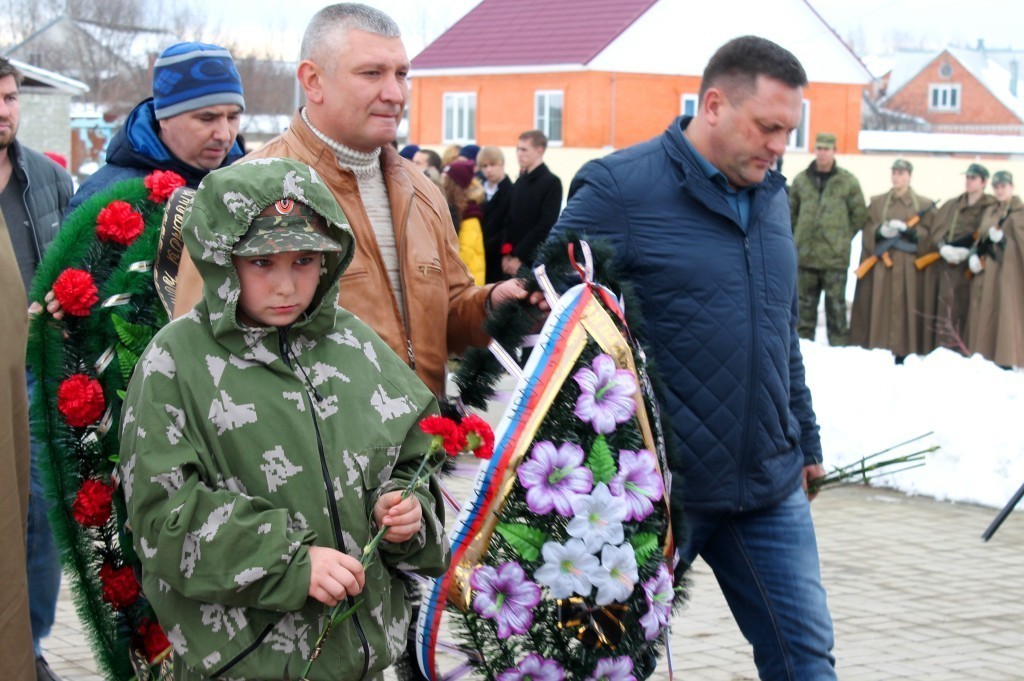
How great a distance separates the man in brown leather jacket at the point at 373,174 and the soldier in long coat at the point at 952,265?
38.2 feet

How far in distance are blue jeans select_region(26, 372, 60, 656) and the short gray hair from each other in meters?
1.92

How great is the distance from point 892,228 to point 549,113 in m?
25.2

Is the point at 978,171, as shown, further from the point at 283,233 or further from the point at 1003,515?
the point at 283,233

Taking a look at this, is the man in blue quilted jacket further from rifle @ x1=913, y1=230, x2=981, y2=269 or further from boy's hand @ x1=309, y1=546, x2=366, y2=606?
rifle @ x1=913, y1=230, x2=981, y2=269

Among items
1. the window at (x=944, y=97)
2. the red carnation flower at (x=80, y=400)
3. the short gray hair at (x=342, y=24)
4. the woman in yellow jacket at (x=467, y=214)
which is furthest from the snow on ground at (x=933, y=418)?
the window at (x=944, y=97)

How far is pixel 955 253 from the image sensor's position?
48.9ft

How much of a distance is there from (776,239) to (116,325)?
72.7 inches

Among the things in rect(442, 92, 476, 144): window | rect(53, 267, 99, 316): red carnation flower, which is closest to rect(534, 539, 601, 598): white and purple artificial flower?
rect(53, 267, 99, 316): red carnation flower

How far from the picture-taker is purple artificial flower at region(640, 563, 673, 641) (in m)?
3.62

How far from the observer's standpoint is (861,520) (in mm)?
8555

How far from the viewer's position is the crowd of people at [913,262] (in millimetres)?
14695

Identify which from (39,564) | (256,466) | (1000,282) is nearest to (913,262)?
(1000,282)

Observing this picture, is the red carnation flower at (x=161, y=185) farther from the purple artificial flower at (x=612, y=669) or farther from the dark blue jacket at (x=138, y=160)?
the purple artificial flower at (x=612, y=669)

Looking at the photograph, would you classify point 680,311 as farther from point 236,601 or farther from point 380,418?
point 236,601
